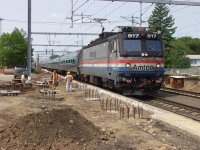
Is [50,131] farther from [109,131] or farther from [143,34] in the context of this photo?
[143,34]

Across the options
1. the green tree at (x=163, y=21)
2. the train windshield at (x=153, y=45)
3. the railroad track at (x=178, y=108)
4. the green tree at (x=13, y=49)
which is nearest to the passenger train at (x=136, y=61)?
the train windshield at (x=153, y=45)

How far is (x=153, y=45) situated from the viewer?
80.0 feet

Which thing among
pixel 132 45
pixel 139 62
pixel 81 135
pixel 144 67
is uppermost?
pixel 132 45

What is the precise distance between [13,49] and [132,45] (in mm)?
48585

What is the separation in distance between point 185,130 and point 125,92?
37.6 ft

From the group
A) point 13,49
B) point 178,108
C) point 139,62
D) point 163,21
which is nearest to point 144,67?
point 139,62

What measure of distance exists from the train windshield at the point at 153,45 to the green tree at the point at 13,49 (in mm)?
47848

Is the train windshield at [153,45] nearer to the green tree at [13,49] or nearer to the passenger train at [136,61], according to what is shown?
the passenger train at [136,61]

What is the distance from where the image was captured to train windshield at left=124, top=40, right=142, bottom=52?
2386 centimetres

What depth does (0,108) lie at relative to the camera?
1855cm

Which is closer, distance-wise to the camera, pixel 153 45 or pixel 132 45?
pixel 132 45

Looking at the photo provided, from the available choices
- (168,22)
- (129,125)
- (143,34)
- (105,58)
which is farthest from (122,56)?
(168,22)

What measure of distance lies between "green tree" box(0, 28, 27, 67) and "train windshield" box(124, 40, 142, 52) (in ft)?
157

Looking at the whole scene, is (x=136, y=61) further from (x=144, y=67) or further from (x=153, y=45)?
(x=153, y=45)
